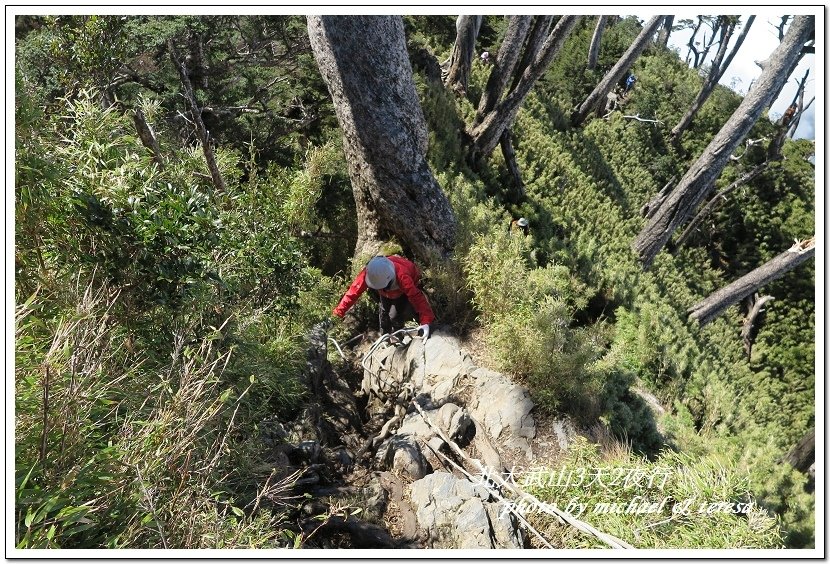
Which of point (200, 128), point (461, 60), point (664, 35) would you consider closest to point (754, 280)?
point (461, 60)

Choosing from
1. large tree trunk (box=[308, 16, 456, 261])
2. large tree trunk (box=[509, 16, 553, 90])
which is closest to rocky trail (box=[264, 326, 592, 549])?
large tree trunk (box=[308, 16, 456, 261])

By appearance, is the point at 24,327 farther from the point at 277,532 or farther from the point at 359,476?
the point at 359,476

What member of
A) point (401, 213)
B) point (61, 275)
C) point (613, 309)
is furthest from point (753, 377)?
point (61, 275)

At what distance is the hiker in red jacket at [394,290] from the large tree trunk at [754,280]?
6131 mm

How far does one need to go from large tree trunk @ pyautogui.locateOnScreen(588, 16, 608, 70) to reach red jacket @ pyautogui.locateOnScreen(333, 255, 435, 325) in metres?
12.6

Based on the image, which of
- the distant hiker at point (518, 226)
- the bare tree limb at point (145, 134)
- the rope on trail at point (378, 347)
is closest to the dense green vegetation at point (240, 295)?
the bare tree limb at point (145, 134)

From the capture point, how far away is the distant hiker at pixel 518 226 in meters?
6.39

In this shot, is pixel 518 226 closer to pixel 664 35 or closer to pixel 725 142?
pixel 725 142

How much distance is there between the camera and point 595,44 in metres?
15.1

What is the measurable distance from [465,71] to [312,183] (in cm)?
483

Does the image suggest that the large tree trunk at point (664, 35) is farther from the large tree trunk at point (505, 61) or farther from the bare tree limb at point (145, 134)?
the bare tree limb at point (145, 134)

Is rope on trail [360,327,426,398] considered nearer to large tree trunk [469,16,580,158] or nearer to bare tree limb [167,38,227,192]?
bare tree limb [167,38,227,192]

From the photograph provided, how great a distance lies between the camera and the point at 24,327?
7.92 ft

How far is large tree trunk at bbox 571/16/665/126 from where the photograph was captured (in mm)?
12352
